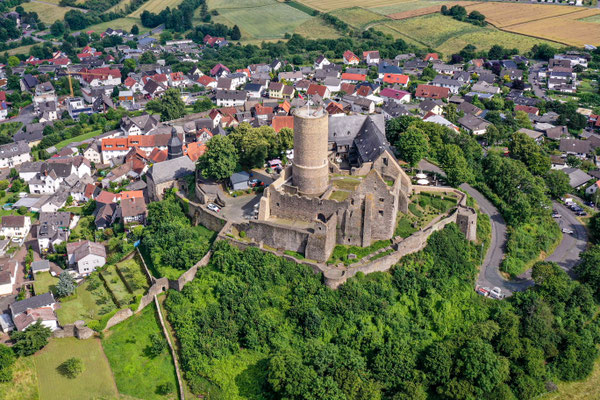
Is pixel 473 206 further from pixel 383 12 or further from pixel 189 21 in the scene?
pixel 189 21

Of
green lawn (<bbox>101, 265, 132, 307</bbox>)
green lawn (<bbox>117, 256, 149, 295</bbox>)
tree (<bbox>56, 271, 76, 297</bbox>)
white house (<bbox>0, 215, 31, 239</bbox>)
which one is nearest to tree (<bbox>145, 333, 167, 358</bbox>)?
green lawn (<bbox>101, 265, 132, 307</bbox>)

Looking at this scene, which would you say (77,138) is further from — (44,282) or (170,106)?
(44,282)

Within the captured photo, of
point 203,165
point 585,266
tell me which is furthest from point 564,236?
point 203,165

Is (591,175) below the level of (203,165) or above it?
below

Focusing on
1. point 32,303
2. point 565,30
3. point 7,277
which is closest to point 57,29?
point 7,277

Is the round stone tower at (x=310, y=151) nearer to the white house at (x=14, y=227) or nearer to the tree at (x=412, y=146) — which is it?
the tree at (x=412, y=146)

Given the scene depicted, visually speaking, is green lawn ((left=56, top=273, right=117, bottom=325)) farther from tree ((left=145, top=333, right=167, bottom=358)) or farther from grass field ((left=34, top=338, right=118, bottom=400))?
tree ((left=145, top=333, right=167, bottom=358))
